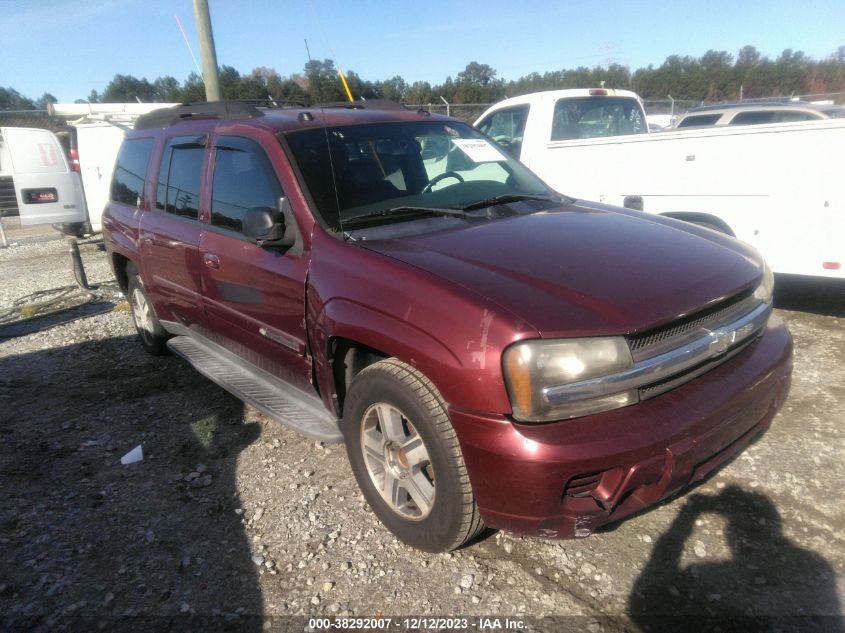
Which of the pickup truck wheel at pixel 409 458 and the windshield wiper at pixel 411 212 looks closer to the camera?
the pickup truck wheel at pixel 409 458

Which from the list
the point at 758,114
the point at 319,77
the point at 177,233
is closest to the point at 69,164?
the point at 177,233

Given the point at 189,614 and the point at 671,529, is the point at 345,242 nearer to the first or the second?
the point at 189,614

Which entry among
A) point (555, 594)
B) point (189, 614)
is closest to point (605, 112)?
point (555, 594)

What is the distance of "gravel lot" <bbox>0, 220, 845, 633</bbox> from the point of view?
233cm

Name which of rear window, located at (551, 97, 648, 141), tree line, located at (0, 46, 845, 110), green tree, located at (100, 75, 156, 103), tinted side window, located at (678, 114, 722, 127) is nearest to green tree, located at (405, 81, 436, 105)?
tree line, located at (0, 46, 845, 110)

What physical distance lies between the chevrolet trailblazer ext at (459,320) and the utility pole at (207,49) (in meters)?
4.53

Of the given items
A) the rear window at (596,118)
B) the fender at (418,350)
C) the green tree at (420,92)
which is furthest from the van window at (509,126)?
the green tree at (420,92)

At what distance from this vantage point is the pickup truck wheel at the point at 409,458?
226 centimetres

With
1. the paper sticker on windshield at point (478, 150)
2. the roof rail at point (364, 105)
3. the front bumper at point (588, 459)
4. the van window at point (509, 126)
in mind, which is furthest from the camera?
the van window at point (509, 126)

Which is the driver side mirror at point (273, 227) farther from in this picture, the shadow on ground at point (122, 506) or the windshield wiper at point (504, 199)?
the shadow on ground at point (122, 506)

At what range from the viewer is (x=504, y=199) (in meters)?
3.39

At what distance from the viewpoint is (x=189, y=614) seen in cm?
238

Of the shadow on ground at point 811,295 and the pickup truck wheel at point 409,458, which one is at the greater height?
the pickup truck wheel at point 409,458

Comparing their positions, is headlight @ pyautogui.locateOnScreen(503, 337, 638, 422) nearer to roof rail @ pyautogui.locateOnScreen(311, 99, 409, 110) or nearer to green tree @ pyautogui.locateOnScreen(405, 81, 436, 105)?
roof rail @ pyautogui.locateOnScreen(311, 99, 409, 110)
